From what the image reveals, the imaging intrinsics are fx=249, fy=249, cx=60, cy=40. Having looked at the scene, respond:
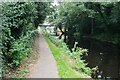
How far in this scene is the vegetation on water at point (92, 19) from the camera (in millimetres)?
26355

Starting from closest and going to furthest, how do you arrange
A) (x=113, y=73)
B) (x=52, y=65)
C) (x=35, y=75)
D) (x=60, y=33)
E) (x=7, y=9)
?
(x=7, y=9) < (x=35, y=75) < (x=52, y=65) < (x=113, y=73) < (x=60, y=33)

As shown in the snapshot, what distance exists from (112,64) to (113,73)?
2815 mm

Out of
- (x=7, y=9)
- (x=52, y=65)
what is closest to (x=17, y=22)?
(x=7, y=9)

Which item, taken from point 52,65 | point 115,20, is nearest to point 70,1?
point 115,20

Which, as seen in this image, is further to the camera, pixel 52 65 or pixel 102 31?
pixel 102 31

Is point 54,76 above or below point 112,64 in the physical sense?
above

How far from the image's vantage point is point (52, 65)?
30.4ft

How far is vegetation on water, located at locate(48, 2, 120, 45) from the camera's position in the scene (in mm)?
26355

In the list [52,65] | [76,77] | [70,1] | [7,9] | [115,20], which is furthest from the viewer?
[70,1]

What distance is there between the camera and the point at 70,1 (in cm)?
2761

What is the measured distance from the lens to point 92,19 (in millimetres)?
31344

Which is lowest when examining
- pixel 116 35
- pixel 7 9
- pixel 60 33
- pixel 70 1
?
pixel 60 33

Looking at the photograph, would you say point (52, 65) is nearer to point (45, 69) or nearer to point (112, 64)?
point (45, 69)

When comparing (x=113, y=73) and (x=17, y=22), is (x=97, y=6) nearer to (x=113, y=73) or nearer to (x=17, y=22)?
(x=113, y=73)
